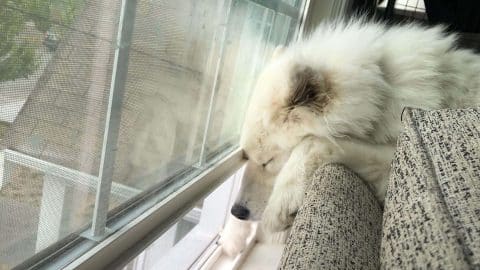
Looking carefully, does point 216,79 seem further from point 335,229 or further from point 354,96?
point 335,229

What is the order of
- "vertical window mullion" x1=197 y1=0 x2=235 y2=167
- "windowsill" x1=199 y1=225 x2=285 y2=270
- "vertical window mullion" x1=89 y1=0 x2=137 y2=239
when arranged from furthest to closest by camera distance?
"windowsill" x1=199 y1=225 x2=285 y2=270
"vertical window mullion" x1=197 y1=0 x2=235 y2=167
"vertical window mullion" x1=89 y1=0 x2=137 y2=239

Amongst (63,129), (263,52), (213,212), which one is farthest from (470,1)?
(63,129)

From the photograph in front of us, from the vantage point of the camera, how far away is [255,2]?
4.99 ft

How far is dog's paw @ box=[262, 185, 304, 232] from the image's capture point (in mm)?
1136

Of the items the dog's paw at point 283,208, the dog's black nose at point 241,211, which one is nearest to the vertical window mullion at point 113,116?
the dog's paw at point 283,208

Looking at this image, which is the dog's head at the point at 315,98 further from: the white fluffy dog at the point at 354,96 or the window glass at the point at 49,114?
the window glass at the point at 49,114

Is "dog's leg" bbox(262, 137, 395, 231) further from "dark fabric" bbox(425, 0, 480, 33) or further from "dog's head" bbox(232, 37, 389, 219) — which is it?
"dark fabric" bbox(425, 0, 480, 33)

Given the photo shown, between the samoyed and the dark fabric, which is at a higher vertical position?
the dark fabric

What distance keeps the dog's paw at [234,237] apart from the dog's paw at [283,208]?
1.59 feet

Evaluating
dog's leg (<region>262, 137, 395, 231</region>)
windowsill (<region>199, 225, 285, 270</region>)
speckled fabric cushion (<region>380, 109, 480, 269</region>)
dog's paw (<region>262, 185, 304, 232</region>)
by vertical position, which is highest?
speckled fabric cushion (<region>380, 109, 480, 269</region>)

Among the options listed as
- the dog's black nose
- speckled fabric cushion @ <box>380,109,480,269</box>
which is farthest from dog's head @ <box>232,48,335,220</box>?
speckled fabric cushion @ <box>380,109,480,269</box>

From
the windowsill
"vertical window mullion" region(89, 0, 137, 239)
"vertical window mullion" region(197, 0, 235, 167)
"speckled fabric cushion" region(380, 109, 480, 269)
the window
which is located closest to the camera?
"speckled fabric cushion" region(380, 109, 480, 269)

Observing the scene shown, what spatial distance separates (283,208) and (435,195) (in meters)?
0.66

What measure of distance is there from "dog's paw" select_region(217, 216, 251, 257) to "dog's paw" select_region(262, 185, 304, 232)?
0.49 m
